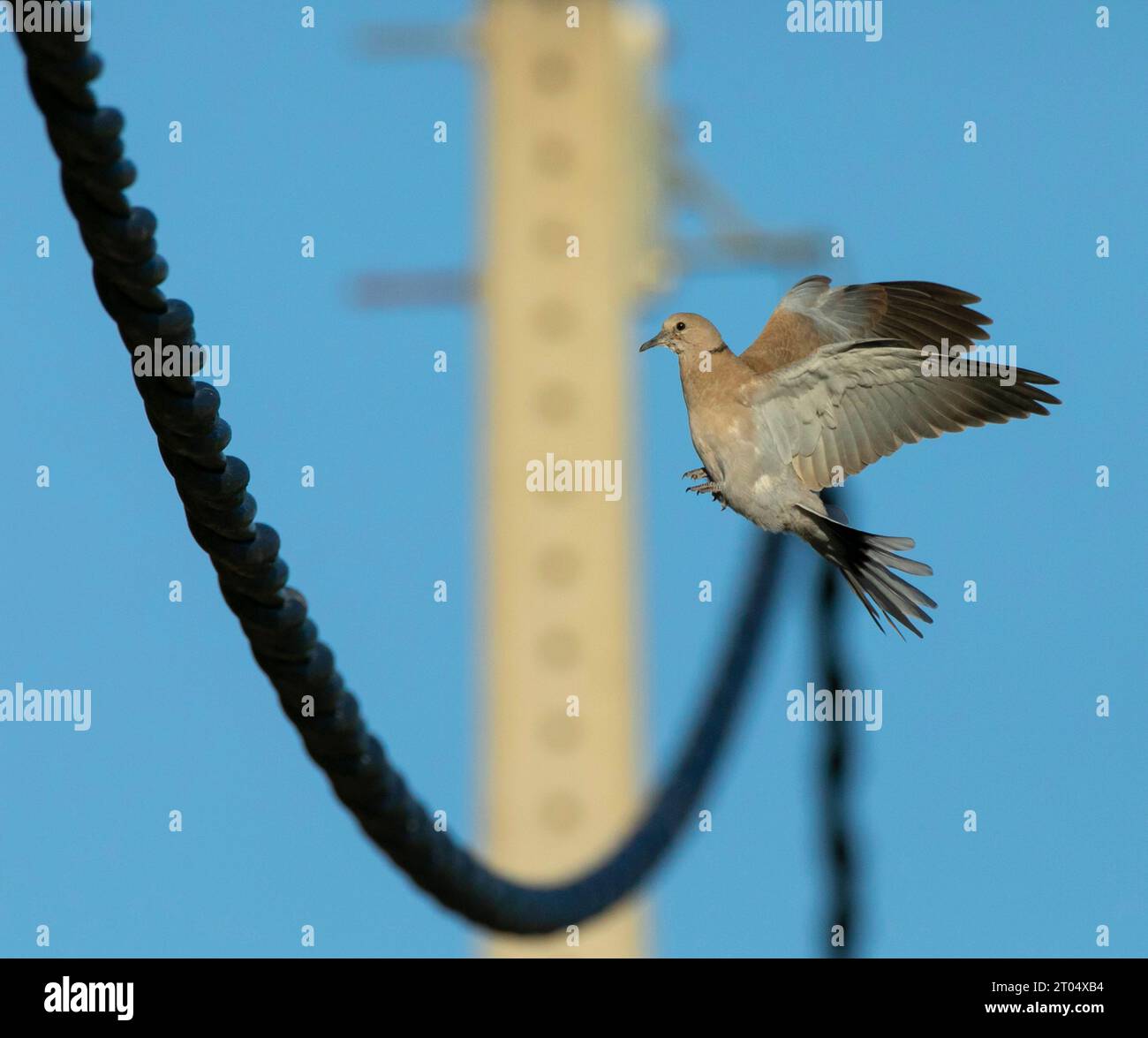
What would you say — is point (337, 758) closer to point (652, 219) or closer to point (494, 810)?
point (652, 219)

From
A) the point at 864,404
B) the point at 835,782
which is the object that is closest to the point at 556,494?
the point at 835,782

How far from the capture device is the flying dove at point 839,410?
2.75 metres

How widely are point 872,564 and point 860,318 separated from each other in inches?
18.6

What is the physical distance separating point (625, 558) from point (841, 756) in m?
10.0

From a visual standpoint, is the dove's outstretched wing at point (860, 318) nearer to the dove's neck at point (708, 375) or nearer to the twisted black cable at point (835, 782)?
the dove's neck at point (708, 375)

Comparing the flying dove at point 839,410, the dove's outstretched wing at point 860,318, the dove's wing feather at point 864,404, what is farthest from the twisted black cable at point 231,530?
the dove's outstretched wing at point 860,318

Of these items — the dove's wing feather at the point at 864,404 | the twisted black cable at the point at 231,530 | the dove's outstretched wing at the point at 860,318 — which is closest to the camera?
the twisted black cable at the point at 231,530

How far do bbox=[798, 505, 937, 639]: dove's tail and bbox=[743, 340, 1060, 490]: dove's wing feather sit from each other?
0.07 metres

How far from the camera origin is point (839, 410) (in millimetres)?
2891

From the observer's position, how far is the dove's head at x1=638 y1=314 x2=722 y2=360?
2.91m

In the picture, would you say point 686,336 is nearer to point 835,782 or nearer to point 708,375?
point 708,375

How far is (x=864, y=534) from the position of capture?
2.87 meters
